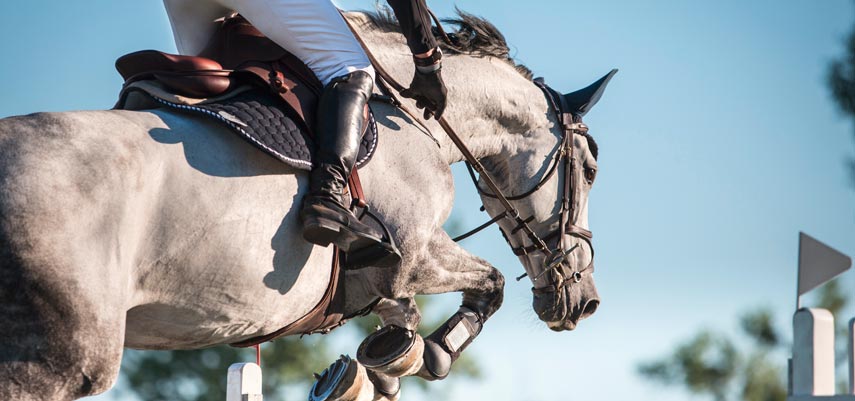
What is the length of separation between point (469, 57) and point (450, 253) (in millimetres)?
1242

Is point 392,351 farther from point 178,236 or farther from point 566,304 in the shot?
point 178,236

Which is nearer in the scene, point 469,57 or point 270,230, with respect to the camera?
point 270,230

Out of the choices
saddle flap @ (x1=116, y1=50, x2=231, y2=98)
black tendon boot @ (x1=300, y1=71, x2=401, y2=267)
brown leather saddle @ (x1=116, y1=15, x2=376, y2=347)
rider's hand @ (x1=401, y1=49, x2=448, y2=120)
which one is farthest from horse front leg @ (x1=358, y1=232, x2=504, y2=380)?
saddle flap @ (x1=116, y1=50, x2=231, y2=98)

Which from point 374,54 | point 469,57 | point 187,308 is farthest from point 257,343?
point 469,57

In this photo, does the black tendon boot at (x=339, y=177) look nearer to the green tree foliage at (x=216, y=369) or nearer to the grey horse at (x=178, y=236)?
the grey horse at (x=178, y=236)

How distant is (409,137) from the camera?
18.2 feet

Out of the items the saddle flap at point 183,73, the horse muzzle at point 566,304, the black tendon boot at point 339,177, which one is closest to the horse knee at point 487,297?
the horse muzzle at point 566,304

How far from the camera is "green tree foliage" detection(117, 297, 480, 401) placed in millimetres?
24516

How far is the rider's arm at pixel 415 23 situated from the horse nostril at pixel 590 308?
213cm

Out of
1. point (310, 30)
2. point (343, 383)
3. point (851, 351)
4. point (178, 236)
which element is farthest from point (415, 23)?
point (851, 351)

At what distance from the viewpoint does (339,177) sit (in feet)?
15.9

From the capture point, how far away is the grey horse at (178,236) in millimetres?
3855

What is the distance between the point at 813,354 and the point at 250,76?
297 centimetres

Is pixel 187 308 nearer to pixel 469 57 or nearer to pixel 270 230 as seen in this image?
pixel 270 230
